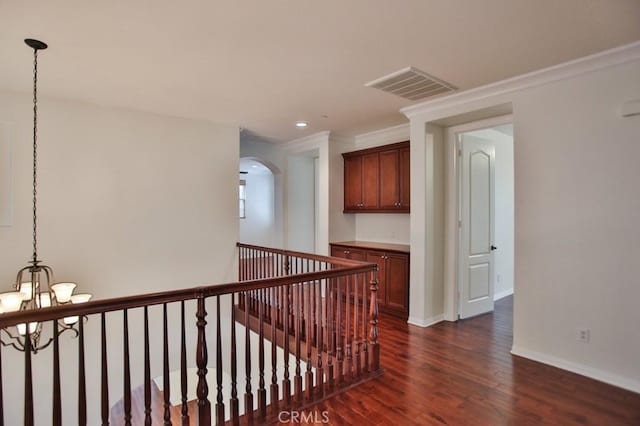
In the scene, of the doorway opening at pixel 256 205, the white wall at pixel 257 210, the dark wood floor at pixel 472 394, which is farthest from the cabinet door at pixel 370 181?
the white wall at pixel 257 210

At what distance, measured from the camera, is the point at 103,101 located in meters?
3.91

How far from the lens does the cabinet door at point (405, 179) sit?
473cm

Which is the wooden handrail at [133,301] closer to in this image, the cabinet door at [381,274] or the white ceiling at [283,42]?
the white ceiling at [283,42]

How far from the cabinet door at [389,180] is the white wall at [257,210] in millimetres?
5765

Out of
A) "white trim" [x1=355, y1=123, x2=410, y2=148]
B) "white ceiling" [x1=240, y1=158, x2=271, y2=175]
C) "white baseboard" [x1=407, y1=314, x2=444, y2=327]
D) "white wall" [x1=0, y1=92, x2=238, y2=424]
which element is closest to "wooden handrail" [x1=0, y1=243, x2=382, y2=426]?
"white wall" [x1=0, y1=92, x2=238, y2=424]

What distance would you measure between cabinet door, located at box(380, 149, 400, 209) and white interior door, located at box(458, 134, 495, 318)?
0.87 m

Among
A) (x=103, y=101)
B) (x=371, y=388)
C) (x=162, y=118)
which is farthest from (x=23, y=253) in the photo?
(x=371, y=388)

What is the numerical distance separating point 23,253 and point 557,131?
17.7ft

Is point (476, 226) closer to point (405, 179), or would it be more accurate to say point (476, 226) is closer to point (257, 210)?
point (405, 179)

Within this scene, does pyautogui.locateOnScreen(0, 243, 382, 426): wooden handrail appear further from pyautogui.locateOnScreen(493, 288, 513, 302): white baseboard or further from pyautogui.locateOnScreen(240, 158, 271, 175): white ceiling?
pyautogui.locateOnScreen(240, 158, 271, 175): white ceiling

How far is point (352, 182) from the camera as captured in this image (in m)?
5.60

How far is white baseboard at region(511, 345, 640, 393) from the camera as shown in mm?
2699

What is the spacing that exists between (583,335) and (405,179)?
2.62 meters

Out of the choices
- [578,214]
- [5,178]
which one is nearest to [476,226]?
[578,214]
